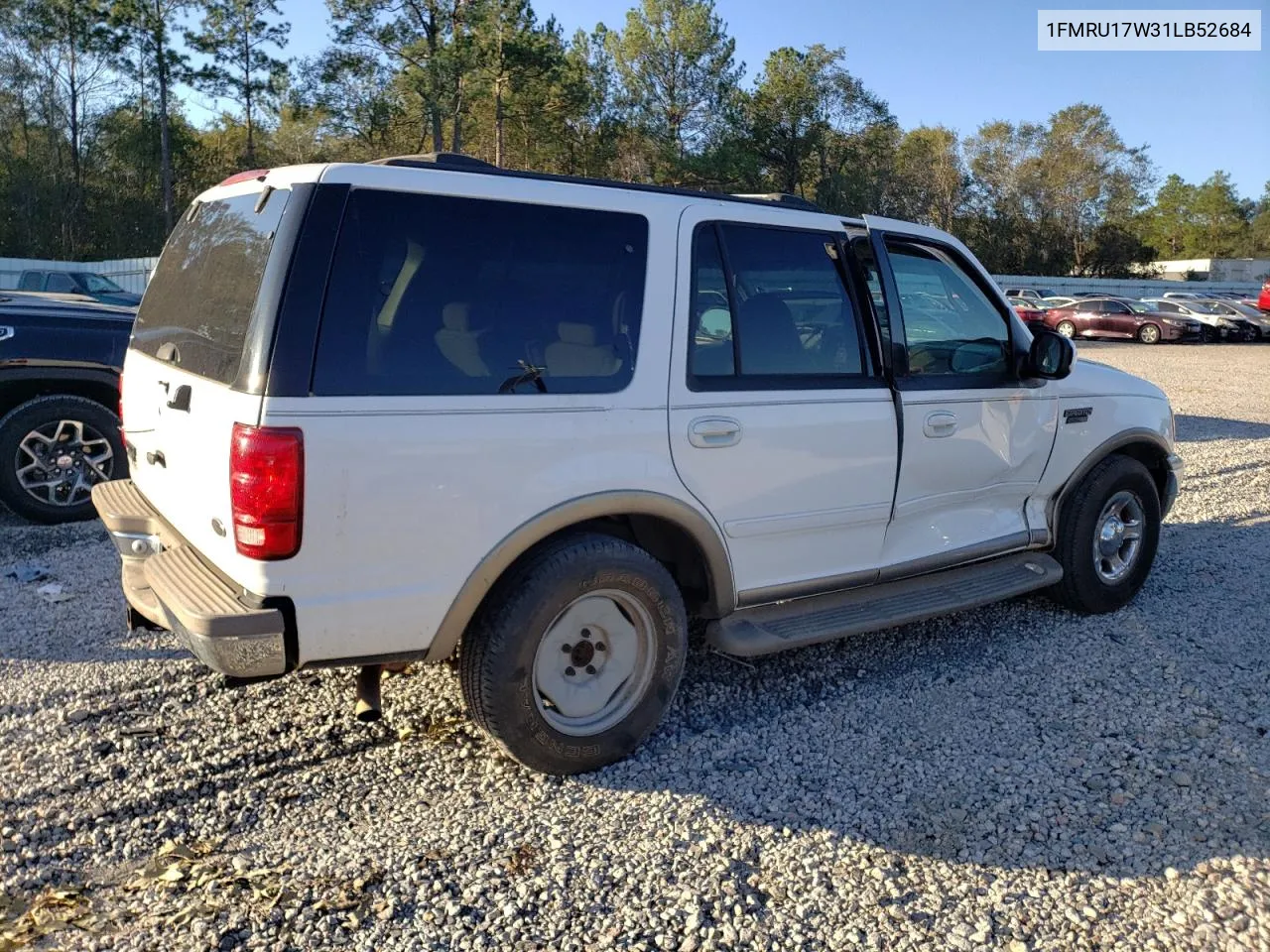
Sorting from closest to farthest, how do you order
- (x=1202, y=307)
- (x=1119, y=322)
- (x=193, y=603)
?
(x=193, y=603)
(x=1119, y=322)
(x=1202, y=307)

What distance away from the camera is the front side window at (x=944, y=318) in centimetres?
439

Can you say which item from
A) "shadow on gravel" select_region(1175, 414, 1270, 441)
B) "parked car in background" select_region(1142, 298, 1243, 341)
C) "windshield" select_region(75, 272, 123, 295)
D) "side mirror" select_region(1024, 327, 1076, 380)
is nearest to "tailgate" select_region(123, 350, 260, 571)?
"side mirror" select_region(1024, 327, 1076, 380)

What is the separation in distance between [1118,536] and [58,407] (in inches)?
250

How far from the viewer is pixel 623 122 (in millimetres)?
50531

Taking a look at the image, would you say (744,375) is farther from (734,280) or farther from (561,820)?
(561,820)

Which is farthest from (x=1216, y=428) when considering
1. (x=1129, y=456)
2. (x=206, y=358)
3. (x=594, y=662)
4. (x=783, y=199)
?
(x=206, y=358)

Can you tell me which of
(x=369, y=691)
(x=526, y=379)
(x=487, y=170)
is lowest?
(x=369, y=691)

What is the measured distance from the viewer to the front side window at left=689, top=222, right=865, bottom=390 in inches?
146

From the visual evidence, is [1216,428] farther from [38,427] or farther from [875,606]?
[38,427]

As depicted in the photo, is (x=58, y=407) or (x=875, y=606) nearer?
(x=875, y=606)

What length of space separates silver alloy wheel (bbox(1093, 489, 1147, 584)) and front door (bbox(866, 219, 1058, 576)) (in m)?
0.59

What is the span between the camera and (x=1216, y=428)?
Answer: 40.0 ft

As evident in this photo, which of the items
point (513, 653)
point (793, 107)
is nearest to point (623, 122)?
point (793, 107)

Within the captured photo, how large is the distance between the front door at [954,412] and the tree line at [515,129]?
113 feet
